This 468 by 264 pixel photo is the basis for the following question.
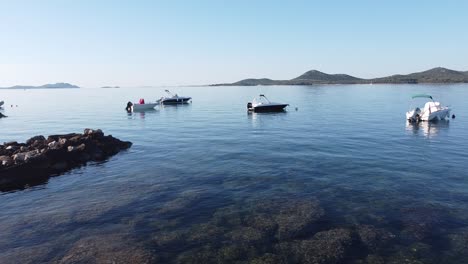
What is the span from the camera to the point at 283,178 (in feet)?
71.3

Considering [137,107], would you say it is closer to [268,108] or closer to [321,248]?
[268,108]

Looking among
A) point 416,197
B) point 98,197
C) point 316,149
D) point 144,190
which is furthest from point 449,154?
point 98,197

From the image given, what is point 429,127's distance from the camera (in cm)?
4388

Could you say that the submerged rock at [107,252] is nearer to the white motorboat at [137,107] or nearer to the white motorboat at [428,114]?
the white motorboat at [428,114]

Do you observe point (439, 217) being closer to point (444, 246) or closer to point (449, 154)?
point (444, 246)

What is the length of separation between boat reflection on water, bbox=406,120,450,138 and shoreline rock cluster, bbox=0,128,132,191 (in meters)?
34.7

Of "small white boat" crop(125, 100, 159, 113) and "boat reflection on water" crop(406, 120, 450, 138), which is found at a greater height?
"small white boat" crop(125, 100, 159, 113)

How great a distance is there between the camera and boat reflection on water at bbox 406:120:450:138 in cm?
3928

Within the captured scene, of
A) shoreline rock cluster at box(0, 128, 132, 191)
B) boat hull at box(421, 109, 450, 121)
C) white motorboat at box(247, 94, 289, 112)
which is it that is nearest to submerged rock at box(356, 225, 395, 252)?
shoreline rock cluster at box(0, 128, 132, 191)

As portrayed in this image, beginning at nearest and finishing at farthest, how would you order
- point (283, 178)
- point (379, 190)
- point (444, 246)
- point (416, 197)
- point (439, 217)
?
point (444, 246) → point (439, 217) → point (416, 197) → point (379, 190) → point (283, 178)

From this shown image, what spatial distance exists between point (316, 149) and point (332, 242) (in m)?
18.5

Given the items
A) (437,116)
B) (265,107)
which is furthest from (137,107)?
(437,116)

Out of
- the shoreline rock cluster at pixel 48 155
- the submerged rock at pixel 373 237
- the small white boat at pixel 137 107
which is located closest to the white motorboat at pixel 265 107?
the small white boat at pixel 137 107

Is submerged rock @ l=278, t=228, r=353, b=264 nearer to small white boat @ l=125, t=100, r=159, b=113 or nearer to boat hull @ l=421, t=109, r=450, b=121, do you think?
boat hull @ l=421, t=109, r=450, b=121
